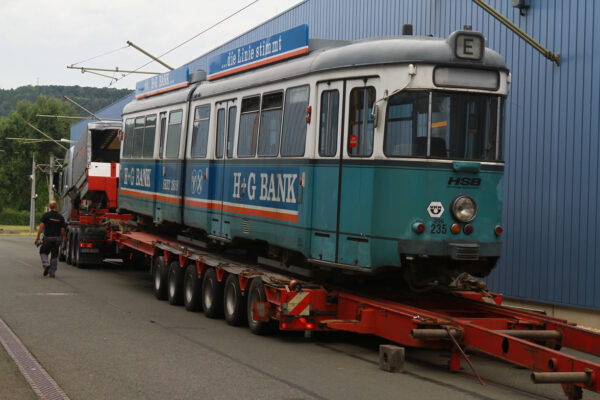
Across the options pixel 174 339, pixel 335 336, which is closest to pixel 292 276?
pixel 335 336

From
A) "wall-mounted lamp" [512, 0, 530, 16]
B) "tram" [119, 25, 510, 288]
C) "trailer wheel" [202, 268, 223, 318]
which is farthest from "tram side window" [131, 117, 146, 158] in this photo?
"wall-mounted lamp" [512, 0, 530, 16]

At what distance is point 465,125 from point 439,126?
363 mm

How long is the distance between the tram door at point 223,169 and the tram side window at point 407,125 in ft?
13.9

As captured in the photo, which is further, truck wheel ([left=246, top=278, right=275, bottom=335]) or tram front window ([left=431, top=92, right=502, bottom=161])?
truck wheel ([left=246, top=278, right=275, bottom=335])

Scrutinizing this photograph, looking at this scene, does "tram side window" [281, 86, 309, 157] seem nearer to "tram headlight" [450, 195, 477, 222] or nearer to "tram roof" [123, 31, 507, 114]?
"tram roof" [123, 31, 507, 114]

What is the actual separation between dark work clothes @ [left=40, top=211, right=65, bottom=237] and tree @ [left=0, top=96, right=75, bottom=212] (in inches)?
2406

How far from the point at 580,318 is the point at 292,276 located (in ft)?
17.8

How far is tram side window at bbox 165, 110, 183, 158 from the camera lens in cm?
1673

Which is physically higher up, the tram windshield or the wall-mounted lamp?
the wall-mounted lamp

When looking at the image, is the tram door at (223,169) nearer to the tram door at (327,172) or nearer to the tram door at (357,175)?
the tram door at (327,172)

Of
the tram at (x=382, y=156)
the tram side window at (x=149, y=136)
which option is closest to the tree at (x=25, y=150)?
the tram side window at (x=149, y=136)

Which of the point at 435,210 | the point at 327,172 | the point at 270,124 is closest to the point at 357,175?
the point at 327,172

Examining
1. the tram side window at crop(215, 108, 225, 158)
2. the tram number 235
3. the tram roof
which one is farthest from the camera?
the tram side window at crop(215, 108, 225, 158)

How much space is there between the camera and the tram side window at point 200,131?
15320 mm
